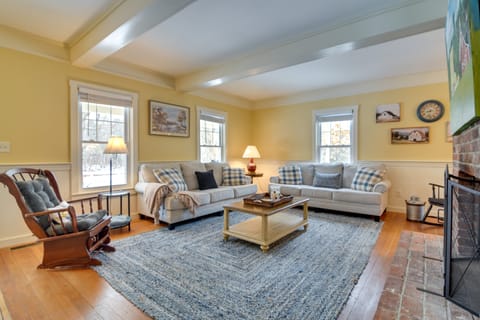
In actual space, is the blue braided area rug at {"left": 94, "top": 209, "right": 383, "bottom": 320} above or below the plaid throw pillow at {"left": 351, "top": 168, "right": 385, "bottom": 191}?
below

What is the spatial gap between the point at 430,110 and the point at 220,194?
389 centimetres

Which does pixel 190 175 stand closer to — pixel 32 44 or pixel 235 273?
pixel 235 273

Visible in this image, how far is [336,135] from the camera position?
17.1 feet

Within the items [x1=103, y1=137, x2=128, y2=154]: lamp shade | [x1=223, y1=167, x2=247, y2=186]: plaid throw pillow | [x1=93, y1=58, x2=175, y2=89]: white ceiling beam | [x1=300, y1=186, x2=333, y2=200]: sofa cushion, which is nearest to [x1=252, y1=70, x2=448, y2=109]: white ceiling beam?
[x1=300, y1=186, x2=333, y2=200]: sofa cushion

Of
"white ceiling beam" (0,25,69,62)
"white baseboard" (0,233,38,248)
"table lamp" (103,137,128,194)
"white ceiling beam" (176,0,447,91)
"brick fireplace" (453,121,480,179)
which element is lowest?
"white baseboard" (0,233,38,248)

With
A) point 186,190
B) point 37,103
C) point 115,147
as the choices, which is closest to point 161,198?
point 186,190

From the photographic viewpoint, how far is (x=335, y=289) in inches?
76.5

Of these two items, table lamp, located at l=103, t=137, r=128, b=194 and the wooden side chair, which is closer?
the wooden side chair

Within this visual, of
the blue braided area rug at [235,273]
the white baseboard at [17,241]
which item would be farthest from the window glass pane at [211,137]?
the white baseboard at [17,241]

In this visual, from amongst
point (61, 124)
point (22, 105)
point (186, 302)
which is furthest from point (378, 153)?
point (22, 105)

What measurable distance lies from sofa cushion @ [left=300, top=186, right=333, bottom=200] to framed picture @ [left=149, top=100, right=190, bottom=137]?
256cm

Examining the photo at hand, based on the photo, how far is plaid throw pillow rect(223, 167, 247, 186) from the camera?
481cm

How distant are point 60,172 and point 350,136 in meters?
5.10

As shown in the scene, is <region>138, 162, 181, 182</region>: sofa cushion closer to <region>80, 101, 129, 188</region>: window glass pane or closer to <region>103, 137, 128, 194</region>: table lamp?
<region>80, 101, 129, 188</region>: window glass pane
